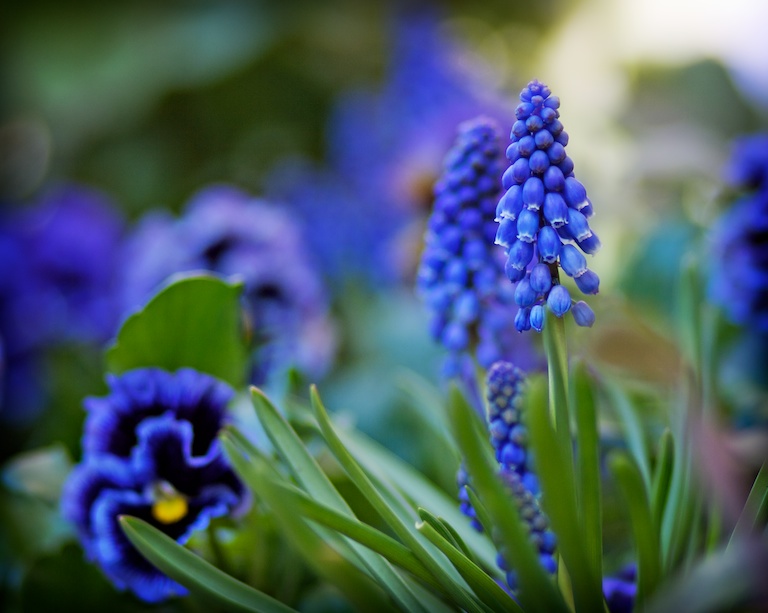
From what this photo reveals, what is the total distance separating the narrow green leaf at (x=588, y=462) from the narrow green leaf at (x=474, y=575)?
0.04 metres

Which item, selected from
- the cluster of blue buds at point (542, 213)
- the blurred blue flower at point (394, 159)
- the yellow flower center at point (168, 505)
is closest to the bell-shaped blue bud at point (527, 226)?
the cluster of blue buds at point (542, 213)

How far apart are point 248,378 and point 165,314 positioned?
0.51ft

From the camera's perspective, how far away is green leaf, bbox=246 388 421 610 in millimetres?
297

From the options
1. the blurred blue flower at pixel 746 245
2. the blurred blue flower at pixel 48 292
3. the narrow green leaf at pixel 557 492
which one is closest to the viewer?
the narrow green leaf at pixel 557 492

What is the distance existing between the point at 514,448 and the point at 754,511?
0.10m

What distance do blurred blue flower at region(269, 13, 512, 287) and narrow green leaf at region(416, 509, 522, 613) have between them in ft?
1.58

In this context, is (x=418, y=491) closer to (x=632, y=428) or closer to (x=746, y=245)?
(x=632, y=428)

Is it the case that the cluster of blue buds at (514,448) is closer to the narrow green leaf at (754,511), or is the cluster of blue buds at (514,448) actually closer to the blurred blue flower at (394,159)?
the narrow green leaf at (754,511)

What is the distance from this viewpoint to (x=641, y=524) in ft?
0.83

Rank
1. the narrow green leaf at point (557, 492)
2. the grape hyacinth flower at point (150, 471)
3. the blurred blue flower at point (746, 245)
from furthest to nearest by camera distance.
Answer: the blurred blue flower at point (746, 245) < the grape hyacinth flower at point (150, 471) < the narrow green leaf at point (557, 492)

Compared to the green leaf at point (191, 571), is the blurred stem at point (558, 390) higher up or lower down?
lower down

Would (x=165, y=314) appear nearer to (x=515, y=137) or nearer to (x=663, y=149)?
(x=515, y=137)

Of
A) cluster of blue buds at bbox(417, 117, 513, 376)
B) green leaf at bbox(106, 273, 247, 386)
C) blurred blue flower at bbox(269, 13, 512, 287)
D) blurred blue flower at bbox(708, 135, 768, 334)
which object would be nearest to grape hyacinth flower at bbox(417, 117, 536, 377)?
cluster of blue buds at bbox(417, 117, 513, 376)

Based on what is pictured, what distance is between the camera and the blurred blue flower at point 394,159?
759mm
